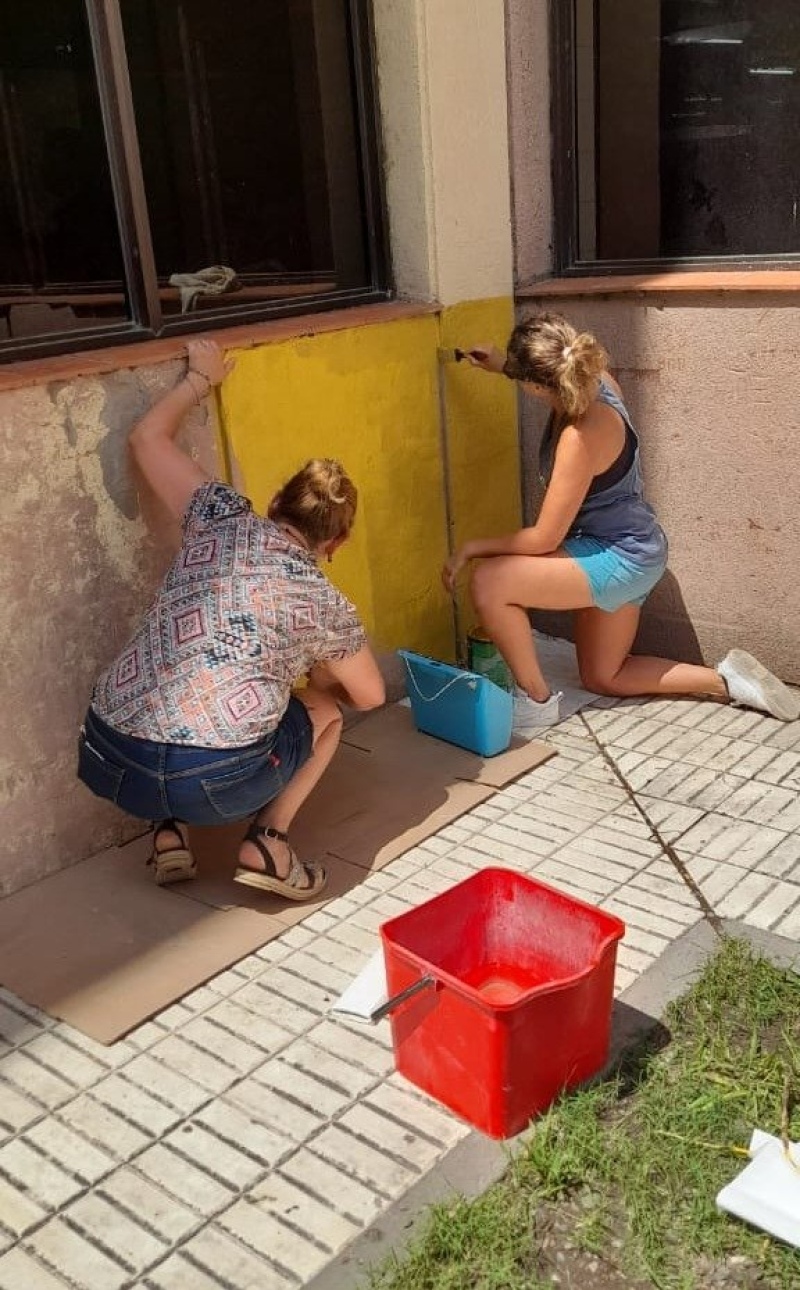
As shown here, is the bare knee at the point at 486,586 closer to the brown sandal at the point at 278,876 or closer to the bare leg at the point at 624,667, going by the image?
the bare leg at the point at 624,667

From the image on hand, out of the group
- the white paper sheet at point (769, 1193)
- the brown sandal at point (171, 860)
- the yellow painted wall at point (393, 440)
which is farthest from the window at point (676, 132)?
the white paper sheet at point (769, 1193)

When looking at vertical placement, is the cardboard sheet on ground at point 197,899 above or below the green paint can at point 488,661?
below

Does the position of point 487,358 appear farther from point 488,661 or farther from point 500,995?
point 500,995

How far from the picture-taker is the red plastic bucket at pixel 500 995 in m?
2.17

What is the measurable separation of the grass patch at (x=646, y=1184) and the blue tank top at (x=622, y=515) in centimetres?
183

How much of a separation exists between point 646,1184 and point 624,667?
238 cm

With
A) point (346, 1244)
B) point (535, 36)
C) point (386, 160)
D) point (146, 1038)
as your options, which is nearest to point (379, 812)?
point (146, 1038)

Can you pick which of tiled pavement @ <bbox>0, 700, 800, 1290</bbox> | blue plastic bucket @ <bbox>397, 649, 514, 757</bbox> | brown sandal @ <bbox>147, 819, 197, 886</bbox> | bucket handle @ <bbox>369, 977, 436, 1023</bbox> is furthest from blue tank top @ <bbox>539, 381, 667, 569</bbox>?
bucket handle @ <bbox>369, 977, 436, 1023</bbox>

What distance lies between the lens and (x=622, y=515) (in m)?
4.00

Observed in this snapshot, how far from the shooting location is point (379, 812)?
11.6ft

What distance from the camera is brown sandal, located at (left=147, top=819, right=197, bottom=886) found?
315cm

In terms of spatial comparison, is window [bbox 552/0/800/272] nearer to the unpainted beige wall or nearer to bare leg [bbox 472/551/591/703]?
the unpainted beige wall

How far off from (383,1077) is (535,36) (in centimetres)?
367

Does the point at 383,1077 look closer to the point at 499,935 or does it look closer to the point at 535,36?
the point at 499,935
